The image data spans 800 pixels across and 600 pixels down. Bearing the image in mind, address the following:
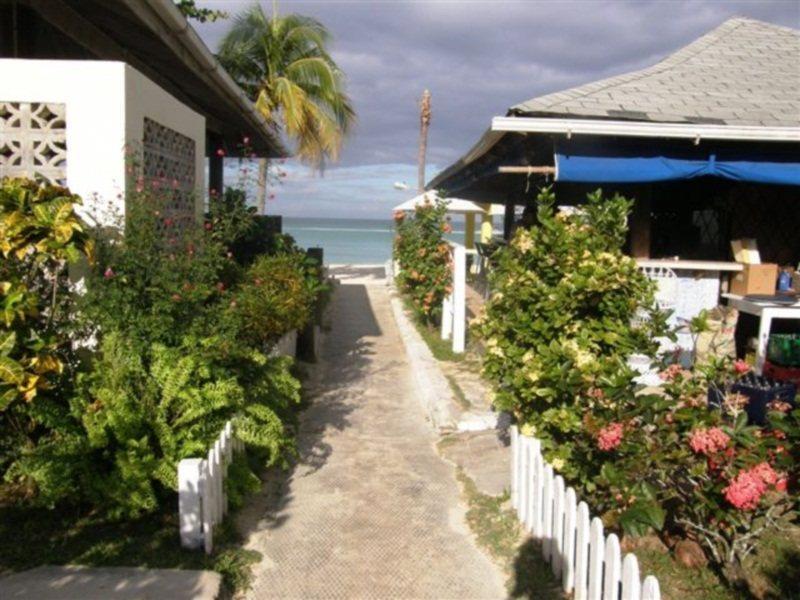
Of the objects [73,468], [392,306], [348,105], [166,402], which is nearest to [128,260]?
[166,402]

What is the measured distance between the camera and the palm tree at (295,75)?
66.3 feet

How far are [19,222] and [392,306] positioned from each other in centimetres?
1148

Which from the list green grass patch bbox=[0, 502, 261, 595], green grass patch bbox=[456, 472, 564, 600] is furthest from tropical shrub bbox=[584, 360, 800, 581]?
green grass patch bbox=[0, 502, 261, 595]

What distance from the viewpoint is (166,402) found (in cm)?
417

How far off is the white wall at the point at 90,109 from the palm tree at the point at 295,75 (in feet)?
50.8

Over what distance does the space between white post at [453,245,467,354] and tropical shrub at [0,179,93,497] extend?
222 inches

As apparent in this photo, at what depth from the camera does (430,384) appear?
7.68m

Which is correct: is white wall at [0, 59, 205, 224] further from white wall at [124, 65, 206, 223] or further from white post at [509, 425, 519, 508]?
white post at [509, 425, 519, 508]

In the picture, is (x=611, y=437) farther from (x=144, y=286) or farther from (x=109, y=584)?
(x=144, y=286)

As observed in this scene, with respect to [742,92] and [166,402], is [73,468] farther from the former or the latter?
[742,92]

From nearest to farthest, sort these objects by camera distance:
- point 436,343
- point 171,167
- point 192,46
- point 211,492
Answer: point 211,492, point 192,46, point 171,167, point 436,343

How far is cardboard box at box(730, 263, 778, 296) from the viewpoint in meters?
8.59

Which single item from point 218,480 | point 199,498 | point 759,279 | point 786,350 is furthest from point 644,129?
point 199,498

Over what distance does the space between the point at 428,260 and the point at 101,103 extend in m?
6.70
